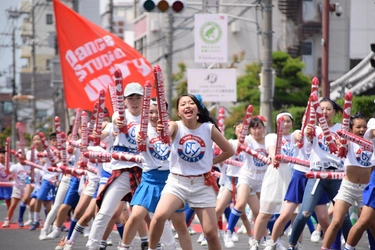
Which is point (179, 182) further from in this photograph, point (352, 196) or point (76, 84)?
point (76, 84)

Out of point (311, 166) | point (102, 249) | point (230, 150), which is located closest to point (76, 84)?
point (102, 249)

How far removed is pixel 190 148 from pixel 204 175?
1.02 ft

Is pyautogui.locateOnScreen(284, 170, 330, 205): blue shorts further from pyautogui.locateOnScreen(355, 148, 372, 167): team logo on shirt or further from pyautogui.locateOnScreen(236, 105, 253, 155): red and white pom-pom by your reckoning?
pyautogui.locateOnScreen(355, 148, 372, 167): team logo on shirt

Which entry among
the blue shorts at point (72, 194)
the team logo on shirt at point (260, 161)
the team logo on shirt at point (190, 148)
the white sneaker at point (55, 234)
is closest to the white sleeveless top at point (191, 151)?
the team logo on shirt at point (190, 148)

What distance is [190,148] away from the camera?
8.76 meters

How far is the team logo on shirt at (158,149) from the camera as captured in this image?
9.91m

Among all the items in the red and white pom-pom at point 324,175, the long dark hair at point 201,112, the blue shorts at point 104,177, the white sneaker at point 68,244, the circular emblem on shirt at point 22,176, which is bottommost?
the white sneaker at point 68,244

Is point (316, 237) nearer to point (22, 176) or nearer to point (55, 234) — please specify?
point (55, 234)

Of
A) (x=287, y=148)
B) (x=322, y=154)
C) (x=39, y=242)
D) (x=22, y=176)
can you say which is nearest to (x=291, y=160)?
(x=322, y=154)

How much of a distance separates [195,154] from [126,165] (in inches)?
69.0

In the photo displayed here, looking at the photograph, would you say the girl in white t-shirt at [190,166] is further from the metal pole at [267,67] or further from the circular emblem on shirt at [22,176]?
the circular emblem on shirt at [22,176]

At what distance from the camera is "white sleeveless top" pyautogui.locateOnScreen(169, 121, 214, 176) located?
28.7 ft

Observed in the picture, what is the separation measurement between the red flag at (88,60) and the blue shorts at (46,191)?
1.94m

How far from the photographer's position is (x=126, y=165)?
10.3 metres
